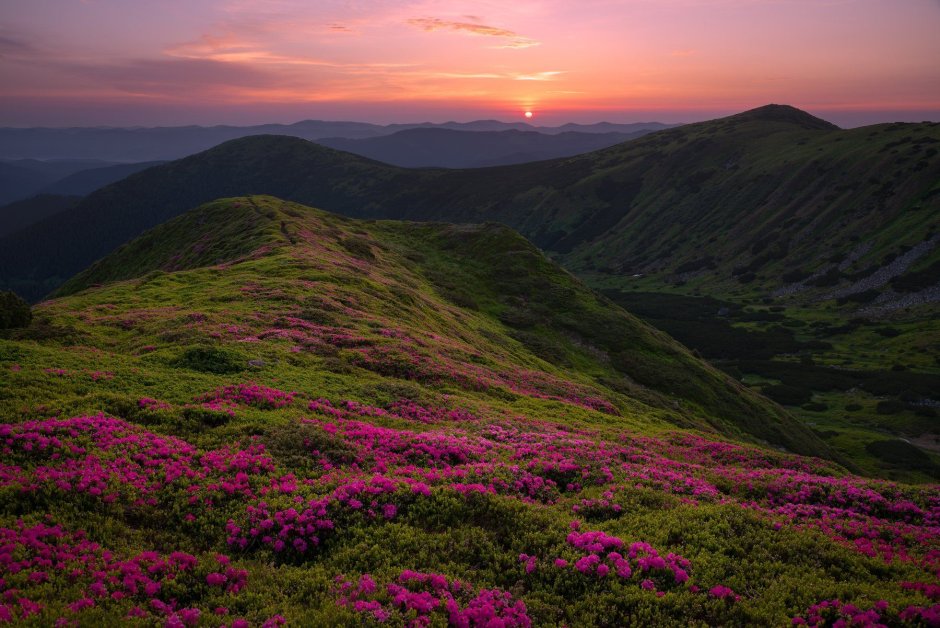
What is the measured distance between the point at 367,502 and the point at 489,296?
3004 inches

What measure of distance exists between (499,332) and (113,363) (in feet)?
171

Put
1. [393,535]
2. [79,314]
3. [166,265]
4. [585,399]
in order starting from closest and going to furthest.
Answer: [393,535], [79,314], [585,399], [166,265]

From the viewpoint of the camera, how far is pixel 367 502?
16.8 m

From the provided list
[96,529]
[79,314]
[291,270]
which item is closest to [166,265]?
[291,270]

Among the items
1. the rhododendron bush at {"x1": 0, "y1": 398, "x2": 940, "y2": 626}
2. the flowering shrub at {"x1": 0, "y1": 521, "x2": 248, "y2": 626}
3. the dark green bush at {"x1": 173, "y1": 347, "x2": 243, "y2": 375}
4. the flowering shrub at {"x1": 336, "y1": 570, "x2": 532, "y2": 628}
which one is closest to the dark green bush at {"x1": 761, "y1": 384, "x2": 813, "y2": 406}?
the rhododendron bush at {"x1": 0, "y1": 398, "x2": 940, "y2": 626}

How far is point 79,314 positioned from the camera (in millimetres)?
37500

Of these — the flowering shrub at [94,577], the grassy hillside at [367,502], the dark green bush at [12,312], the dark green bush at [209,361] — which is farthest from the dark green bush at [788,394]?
the dark green bush at [12,312]

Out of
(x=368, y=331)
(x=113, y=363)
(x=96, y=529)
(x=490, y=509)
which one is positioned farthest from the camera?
(x=368, y=331)

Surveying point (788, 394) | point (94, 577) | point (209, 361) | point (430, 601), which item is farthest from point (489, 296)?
point (94, 577)

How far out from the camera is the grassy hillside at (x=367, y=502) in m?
12.6

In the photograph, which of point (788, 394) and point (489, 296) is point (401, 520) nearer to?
point (489, 296)

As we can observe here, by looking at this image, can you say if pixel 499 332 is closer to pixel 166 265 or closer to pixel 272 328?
pixel 272 328

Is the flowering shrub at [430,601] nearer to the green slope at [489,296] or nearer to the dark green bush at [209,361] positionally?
the dark green bush at [209,361]

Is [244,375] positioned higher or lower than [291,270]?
lower
